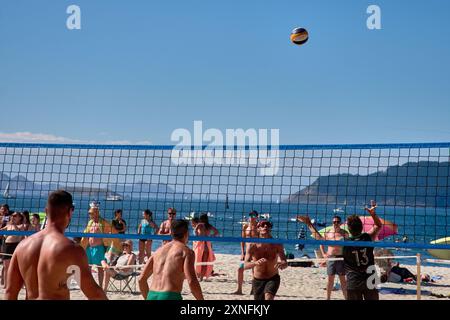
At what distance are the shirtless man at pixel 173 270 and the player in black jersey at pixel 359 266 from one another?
2.48 meters

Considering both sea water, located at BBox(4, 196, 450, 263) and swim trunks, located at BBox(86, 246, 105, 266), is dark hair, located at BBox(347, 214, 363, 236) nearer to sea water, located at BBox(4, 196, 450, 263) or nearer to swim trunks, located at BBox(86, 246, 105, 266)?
sea water, located at BBox(4, 196, 450, 263)

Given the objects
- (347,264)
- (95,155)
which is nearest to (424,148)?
(347,264)

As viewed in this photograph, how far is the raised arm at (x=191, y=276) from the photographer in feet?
18.1

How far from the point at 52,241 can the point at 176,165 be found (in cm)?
507

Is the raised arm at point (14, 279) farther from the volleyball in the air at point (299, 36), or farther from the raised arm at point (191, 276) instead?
the volleyball in the air at point (299, 36)

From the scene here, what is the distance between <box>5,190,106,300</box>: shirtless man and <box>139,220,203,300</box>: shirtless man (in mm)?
1272

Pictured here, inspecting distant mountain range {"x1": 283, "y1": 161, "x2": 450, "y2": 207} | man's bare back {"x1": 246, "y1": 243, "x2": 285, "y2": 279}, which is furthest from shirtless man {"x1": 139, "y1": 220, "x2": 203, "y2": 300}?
distant mountain range {"x1": 283, "y1": 161, "x2": 450, "y2": 207}

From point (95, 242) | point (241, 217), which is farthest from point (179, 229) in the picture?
point (241, 217)

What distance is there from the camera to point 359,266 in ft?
23.9

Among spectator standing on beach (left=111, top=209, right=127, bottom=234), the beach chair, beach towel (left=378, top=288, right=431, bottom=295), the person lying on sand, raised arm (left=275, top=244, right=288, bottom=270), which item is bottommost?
the beach chair

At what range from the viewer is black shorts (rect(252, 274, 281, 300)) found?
7.56 m

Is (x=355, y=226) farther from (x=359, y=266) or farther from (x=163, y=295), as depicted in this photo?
(x=163, y=295)

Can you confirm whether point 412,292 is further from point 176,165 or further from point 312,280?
point 176,165


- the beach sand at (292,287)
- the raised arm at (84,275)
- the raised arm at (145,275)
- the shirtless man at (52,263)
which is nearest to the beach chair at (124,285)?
the beach sand at (292,287)
